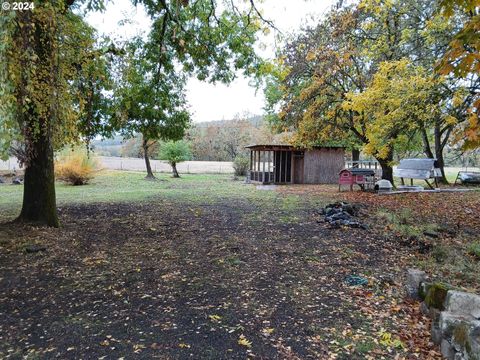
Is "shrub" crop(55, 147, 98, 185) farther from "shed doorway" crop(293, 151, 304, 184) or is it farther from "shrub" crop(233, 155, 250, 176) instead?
"shrub" crop(233, 155, 250, 176)

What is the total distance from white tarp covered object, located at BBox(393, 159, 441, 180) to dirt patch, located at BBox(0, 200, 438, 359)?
8.13 m

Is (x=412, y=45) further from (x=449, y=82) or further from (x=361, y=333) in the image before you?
(x=361, y=333)

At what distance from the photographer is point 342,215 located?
7.91 metres

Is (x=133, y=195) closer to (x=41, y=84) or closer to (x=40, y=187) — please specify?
(x=40, y=187)

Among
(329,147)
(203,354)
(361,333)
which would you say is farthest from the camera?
(329,147)

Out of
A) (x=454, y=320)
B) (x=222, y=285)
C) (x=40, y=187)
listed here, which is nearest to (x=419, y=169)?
(x=222, y=285)

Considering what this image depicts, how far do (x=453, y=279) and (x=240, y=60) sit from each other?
21.7ft

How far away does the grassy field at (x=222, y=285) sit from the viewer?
3.01m

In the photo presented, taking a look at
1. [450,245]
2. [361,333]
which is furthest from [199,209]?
[361,333]

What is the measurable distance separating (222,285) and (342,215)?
4.46 m

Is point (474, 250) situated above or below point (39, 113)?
below

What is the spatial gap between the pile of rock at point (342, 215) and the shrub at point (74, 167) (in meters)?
14.4

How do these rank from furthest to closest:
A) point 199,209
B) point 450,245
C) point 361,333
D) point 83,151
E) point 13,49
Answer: point 83,151, point 199,209, point 450,245, point 13,49, point 361,333

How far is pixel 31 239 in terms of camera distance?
585 centimetres
